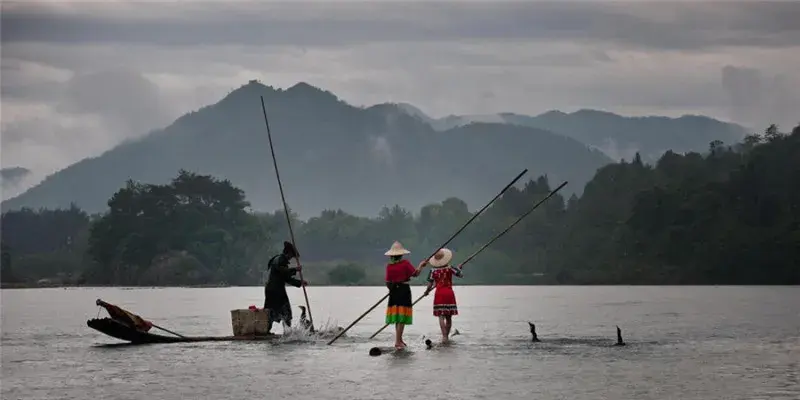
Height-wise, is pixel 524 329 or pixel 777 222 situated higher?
pixel 777 222

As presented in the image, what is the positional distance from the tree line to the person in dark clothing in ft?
291

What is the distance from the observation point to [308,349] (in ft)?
104

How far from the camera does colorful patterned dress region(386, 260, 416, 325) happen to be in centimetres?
2995

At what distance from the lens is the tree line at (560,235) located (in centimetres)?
11931

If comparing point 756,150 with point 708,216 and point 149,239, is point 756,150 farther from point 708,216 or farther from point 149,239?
point 149,239

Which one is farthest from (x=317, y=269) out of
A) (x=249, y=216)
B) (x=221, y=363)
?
(x=221, y=363)

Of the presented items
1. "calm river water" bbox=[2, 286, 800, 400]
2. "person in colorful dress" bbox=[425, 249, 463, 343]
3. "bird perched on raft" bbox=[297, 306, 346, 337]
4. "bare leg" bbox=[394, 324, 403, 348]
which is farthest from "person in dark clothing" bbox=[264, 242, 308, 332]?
"person in colorful dress" bbox=[425, 249, 463, 343]

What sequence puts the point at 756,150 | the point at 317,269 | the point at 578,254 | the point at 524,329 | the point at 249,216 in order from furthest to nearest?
the point at 317,269
the point at 249,216
the point at 578,254
the point at 756,150
the point at 524,329

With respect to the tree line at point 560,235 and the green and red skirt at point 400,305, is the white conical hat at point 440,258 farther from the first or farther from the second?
the tree line at point 560,235

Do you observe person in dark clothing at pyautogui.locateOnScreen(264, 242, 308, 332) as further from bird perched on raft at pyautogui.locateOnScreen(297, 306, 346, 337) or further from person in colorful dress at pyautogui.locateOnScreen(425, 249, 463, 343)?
person in colorful dress at pyautogui.locateOnScreen(425, 249, 463, 343)

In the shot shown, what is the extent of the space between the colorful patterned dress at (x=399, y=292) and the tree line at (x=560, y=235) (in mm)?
90233

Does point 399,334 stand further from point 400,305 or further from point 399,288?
point 399,288

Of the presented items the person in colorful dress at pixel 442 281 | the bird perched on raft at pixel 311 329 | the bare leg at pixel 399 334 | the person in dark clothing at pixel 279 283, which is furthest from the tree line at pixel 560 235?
the bare leg at pixel 399 334

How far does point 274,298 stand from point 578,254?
354 ft
